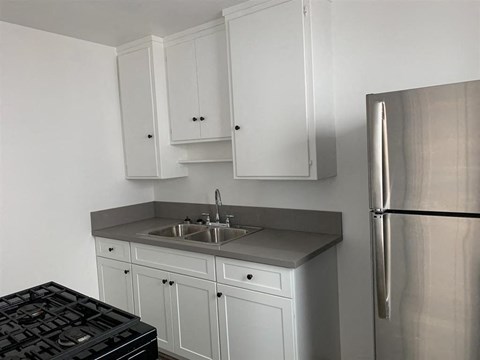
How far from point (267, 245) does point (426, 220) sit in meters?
1.01

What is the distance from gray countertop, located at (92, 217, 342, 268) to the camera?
6.44ft

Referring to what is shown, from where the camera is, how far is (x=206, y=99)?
2648 mm

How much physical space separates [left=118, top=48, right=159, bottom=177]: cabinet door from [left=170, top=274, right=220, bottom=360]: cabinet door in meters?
0.97

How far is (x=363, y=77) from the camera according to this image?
7.08 feet

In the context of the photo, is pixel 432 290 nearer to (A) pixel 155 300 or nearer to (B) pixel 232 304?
(B) pixel 232 304

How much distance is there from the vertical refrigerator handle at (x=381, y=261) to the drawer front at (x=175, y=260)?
103 cm

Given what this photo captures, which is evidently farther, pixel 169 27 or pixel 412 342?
pixel 169 27

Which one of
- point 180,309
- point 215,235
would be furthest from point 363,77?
point 180,309

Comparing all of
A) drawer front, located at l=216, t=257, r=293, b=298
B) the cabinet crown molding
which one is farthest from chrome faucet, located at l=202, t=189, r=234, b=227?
the cabinet crown molding

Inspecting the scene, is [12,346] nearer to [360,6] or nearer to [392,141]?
[392,141]

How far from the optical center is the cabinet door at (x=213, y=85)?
8.34 feet

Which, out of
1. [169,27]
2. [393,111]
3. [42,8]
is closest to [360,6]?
[393,111]

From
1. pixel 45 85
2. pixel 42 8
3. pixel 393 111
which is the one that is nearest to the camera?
pixel 393 111

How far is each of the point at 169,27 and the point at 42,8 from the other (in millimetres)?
799
